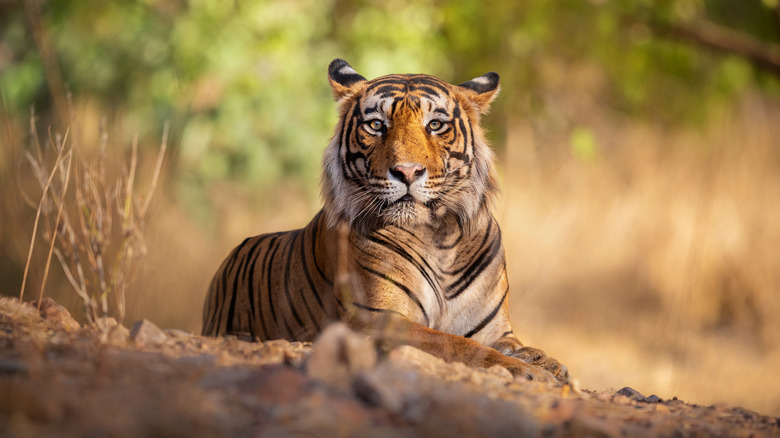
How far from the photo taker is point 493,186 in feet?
13.3

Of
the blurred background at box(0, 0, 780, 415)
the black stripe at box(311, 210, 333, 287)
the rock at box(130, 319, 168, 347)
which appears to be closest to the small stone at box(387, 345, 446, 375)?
the rock at box(130, 319, 168, 347)

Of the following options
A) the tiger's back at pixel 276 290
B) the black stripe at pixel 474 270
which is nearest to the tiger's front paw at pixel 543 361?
the black stripe at pixel 474 270

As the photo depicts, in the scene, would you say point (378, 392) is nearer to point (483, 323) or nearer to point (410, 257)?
point (410, 257)

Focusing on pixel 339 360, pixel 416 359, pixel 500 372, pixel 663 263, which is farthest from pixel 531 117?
pixel 339 360

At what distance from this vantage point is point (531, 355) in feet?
11.6

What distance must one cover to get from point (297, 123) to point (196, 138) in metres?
1.27

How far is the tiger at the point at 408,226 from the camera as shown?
3.64 meters

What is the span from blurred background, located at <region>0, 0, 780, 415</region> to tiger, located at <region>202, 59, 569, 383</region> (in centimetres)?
415

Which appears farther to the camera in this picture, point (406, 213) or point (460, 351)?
point (406, 213)

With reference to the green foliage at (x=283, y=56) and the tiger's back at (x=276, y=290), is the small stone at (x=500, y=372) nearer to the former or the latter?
the tiger's back at (x=276, y=290)

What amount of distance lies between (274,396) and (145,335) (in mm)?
880

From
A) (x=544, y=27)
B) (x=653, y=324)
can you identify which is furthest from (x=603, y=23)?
(x=653, y=324)

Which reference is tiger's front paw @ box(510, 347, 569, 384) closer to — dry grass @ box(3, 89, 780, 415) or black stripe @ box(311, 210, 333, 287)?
black stripe @ box(311, 210, 333, 287)

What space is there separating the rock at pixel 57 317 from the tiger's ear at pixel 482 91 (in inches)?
89.3
